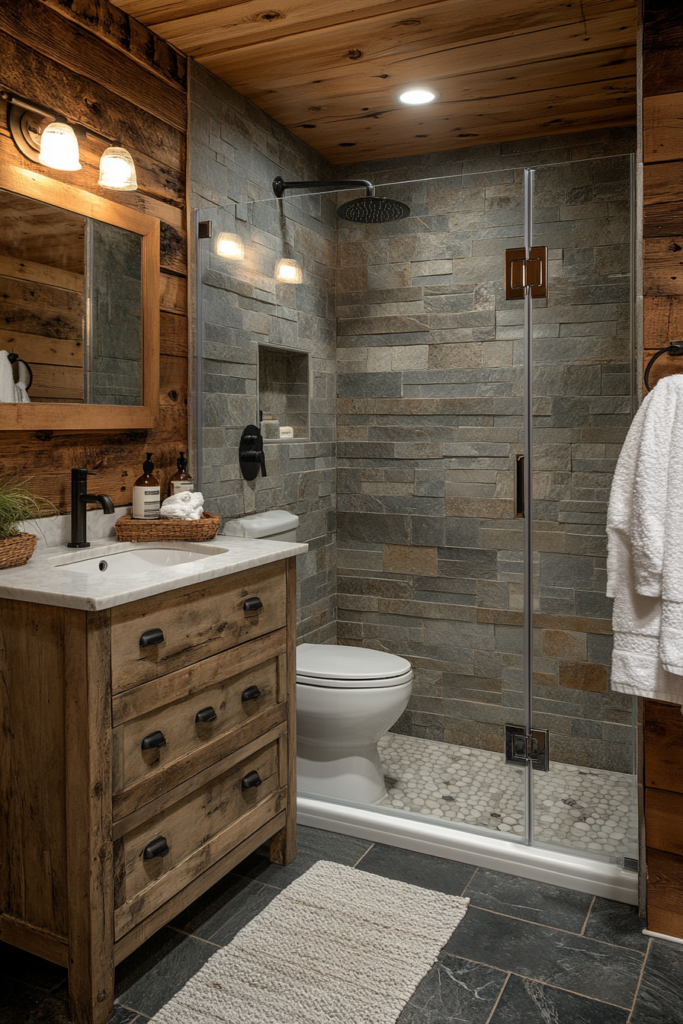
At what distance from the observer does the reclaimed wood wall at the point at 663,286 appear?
5.79 ft

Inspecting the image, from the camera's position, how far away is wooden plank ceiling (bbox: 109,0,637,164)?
6.95 feet

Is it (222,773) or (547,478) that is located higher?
(547,478)

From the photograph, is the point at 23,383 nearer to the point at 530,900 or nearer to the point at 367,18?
the point at 367,18

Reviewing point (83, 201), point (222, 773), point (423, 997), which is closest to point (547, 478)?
point (222, 773)

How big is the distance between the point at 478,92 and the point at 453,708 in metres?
2.08

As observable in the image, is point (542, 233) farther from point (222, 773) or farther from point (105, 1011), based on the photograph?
point (105, 1011)

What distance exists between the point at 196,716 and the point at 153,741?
0.16 m

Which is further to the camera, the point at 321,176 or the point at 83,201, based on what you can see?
the point at 321,176

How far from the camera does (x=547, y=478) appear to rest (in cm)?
212

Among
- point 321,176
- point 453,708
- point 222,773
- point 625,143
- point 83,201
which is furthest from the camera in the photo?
point 321,176

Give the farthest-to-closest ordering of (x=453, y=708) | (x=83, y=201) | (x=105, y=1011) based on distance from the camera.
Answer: (x=453, y=708) → (x=83, y=201) → (x=105, y=1011)

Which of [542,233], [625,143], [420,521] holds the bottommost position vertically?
[420,521]

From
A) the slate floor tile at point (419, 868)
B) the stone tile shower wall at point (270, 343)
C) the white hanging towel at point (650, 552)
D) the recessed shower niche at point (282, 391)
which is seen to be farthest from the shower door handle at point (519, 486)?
the slate floor tile at point (419, 868)

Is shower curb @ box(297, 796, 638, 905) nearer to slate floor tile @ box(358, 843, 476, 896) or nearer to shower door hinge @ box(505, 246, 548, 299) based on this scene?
slate floor tile @ box(358, 843, 476, 896)
